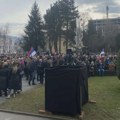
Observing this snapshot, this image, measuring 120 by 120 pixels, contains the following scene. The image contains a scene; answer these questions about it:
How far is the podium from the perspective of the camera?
1198 cm

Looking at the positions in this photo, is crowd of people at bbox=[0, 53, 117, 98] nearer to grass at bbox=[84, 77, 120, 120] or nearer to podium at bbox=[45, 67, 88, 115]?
grass at bbox=[84, 77, 120, 120]

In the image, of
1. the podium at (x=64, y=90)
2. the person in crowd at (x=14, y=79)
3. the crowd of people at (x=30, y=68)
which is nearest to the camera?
the podium at (x=64, y=90)

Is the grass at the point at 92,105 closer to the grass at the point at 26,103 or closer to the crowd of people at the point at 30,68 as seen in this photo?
the grass at the point at 26,103

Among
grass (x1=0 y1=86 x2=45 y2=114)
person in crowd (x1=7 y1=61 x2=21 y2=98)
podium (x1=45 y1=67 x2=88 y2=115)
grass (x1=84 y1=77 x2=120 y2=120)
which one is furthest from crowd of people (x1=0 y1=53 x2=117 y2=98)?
podium (x1=45 y1=67 x2=88 y2=115)

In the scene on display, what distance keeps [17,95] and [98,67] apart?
15036 millimetres

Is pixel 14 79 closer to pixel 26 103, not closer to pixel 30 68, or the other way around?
pixel 26 103

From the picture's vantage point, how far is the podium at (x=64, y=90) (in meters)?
12.0

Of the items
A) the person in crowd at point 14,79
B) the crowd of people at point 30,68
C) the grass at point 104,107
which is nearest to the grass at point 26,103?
the person in crowd at point 14,79

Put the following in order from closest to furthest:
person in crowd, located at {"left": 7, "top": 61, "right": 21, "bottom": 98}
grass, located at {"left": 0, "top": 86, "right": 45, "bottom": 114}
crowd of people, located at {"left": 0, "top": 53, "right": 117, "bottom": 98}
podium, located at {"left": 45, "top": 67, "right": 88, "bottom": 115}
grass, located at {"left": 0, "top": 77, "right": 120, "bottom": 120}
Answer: podium, located at {"left": 45, "top": 67, "right": 88, "bottom": 115} < grass, located at {"left": 0, "top": 77, "right": 120, "bottom": 120} < grass, located at {"left": 0, "top": 86, "right": 45, "bottom": 114} < person in crowd, located at {"left": 7, "top": 61, "right": 21, "bottom": 98} < crowd of people, located at {"left": 0, "top": 53, "right": 117, "bottom": 98}

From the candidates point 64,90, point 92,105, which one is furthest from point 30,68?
point 64,90

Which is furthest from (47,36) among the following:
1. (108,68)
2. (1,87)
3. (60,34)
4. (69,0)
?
(1,87)

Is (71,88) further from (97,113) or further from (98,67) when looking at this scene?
(98,67)

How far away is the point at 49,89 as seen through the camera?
1241 cm

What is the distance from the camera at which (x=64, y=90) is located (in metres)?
12.1
